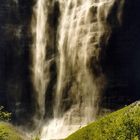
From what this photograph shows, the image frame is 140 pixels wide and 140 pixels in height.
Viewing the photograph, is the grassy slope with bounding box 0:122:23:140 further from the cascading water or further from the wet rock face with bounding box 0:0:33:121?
the cascading water

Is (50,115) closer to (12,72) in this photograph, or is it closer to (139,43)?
(12,72)

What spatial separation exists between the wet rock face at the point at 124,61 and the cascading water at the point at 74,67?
57.3 inches

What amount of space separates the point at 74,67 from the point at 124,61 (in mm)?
7617

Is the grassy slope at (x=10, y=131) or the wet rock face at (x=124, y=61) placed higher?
the wet rock face at (x=124, y=61)

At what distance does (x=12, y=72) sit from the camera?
84812mm

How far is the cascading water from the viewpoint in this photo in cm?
7594

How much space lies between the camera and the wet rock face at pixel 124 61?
73588 mm

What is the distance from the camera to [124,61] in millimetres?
74625

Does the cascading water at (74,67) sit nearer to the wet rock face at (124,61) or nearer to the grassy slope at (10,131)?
the wet rock face at (124,61)

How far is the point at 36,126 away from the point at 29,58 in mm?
10955

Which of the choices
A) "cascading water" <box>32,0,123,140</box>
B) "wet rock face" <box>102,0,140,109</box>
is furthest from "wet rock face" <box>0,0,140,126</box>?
"cascading water" <box>32,0,123,140</box>

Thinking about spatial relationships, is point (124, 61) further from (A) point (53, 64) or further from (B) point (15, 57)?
(B) point (15, 57)

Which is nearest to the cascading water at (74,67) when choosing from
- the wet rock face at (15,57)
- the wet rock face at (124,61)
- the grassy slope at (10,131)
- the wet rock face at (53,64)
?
the wet rock face at (53,64)

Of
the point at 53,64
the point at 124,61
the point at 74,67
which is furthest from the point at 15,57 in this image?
the point at 124,61
